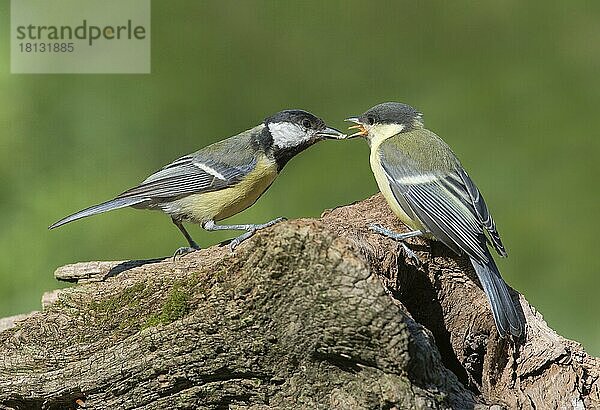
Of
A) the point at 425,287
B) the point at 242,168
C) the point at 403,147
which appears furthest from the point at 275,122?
the point at 425,287

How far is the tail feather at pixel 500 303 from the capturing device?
2.09 meters

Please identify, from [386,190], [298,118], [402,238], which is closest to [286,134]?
[298,118]

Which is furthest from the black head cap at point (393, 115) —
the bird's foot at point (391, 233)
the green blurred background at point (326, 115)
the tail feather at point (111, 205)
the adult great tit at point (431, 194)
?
the green blurred background at point (326, 115)

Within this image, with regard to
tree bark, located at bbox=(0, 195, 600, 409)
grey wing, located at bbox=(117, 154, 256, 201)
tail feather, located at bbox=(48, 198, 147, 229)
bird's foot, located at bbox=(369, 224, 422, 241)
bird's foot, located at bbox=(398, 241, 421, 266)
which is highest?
grey wing, located at bbox=(117, 154, 256, 201)

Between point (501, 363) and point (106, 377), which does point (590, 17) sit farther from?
point (106, 377)

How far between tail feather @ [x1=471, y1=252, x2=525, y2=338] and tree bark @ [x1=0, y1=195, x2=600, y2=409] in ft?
0.15

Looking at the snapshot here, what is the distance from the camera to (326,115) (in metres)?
4.57

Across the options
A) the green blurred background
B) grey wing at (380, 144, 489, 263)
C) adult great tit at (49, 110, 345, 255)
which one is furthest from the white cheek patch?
the green blurred background

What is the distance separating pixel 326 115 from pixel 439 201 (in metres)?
2.16

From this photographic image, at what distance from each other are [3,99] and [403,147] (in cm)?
261

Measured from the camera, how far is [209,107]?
180 inches

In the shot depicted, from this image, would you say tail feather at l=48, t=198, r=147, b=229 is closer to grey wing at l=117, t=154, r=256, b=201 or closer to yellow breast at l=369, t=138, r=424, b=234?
grey wing at l=117, t=154, r=256, b=201

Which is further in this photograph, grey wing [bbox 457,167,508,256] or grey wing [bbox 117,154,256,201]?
grey wing [bbox 117,154,256,201]

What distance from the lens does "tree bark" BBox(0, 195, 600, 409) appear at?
1714 millimetres
